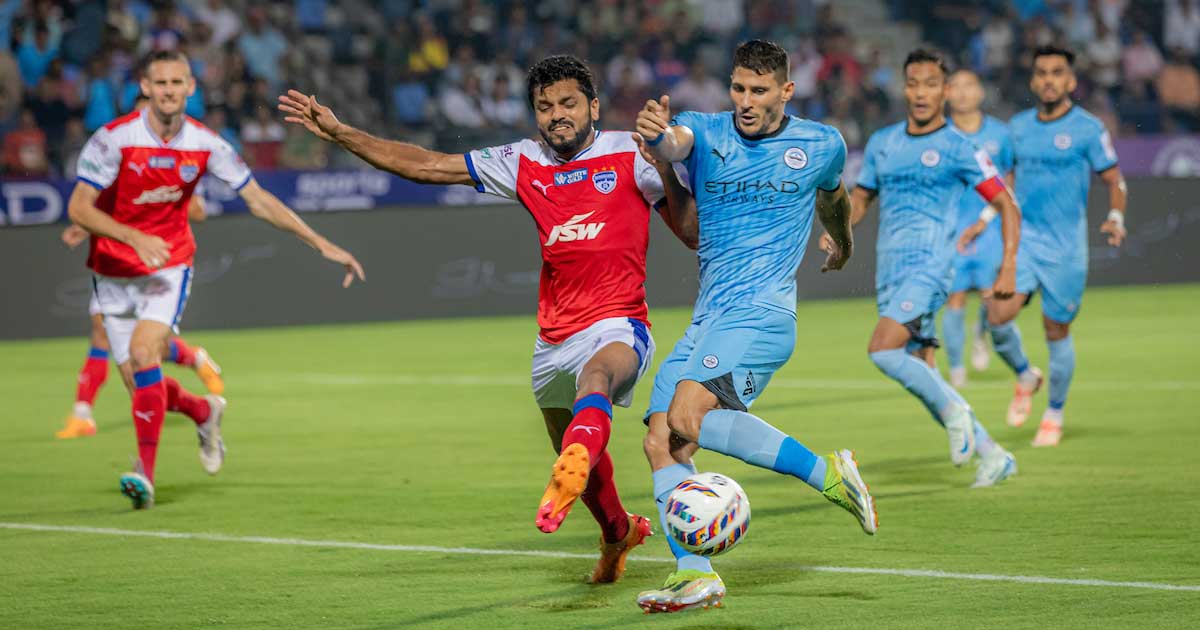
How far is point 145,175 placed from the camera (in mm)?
9172

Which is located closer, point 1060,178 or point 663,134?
point 663,134

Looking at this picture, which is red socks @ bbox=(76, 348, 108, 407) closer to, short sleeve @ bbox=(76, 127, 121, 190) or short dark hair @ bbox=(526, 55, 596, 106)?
short sleeve @ bbox=(76, 127, 121, 190)

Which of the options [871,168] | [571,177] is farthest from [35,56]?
[571,177]

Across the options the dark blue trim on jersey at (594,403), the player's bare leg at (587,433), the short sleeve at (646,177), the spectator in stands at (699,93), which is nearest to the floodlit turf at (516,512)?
the player's bare leg at (587,433)

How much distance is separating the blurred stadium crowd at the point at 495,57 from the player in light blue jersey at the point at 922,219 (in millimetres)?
11011

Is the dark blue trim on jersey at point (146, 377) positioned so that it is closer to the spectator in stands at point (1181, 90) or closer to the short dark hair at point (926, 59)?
the short dark hair at point (926, 59)

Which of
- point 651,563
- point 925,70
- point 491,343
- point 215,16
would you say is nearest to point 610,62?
point 215,16

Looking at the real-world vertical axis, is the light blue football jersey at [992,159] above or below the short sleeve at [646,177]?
below

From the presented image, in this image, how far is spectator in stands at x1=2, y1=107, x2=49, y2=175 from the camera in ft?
60.7

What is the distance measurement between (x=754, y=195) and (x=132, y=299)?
166 inches

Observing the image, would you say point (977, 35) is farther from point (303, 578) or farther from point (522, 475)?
point (303, 578)

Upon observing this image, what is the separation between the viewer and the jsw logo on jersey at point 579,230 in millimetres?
6574

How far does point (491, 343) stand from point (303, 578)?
1076 centimetres

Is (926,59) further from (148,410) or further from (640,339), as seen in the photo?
(148,410)
